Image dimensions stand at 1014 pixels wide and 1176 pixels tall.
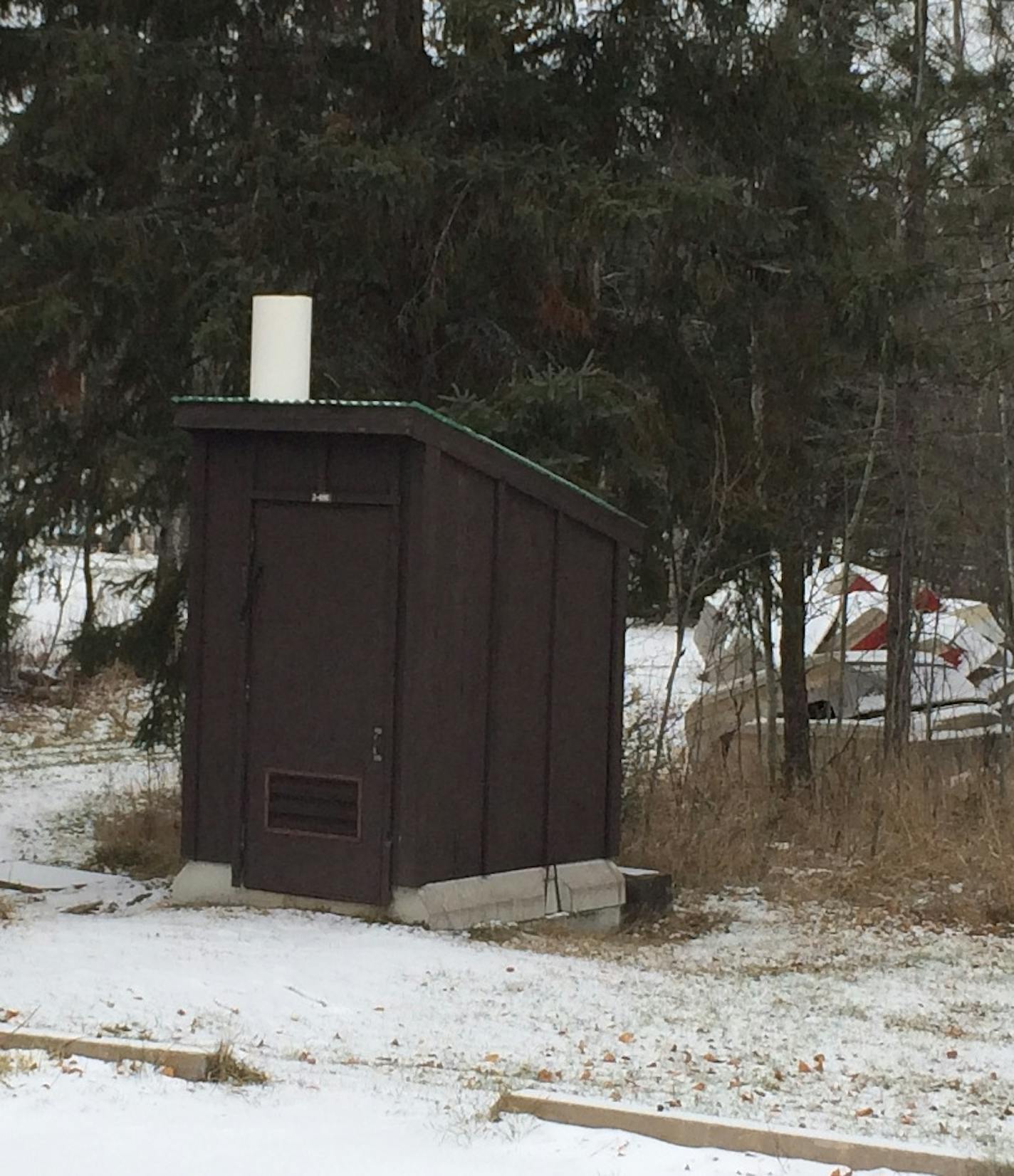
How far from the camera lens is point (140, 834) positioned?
42.5ft

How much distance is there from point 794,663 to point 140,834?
6.35m

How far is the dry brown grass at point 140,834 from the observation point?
12305 millimetres

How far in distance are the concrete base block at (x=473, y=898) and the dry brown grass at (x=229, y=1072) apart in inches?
134

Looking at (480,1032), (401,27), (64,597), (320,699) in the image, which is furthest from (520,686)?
(64,597)

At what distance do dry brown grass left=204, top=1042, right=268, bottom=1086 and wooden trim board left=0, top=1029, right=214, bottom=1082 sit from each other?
2 centimetres

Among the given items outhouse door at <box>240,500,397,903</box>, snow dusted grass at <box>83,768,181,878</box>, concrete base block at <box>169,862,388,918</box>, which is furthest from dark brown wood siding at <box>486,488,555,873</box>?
snow dusted grass at <box>83,768,181,878</box>

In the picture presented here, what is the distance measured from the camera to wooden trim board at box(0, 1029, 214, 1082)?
548 centimetres

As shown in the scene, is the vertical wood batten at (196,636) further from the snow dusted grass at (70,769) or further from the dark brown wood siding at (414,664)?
the snow dusted grass at (70,769)

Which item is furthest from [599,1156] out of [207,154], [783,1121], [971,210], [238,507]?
[971,210]

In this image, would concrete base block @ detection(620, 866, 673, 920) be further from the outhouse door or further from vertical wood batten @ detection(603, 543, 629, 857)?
the outhouse door

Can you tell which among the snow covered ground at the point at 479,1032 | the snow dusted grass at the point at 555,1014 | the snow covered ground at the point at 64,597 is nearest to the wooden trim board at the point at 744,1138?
the snow covered ground at the point at 479,1032

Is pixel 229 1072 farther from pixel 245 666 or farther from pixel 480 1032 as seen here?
pixel 245 666

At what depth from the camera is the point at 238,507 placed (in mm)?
9555

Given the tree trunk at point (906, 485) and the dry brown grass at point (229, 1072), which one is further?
the tree trunk at point (906, 485)
